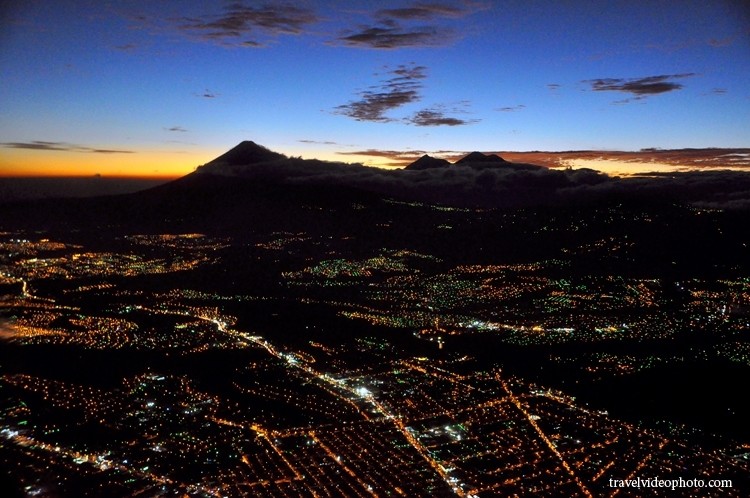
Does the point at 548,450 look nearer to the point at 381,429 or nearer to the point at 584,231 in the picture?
the point at 381,429

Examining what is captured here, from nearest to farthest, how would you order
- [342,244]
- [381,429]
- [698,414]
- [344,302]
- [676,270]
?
[381,429] < [698,414] < [344,302] < [676,270] < [342,244]

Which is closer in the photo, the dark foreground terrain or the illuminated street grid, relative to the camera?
the illuminated street grid

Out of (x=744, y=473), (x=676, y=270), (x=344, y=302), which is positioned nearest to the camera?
(x=744, y=473)

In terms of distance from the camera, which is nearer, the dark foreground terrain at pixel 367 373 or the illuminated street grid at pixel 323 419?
the illuminated street grid at pixel 323 419

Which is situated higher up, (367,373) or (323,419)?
(323,419)

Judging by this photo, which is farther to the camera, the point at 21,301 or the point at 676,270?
the point at 676,270

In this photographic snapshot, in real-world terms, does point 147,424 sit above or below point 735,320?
above

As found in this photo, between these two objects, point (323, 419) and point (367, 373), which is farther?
point (367, 373)

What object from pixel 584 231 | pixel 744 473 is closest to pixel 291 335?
pixel 744 473
